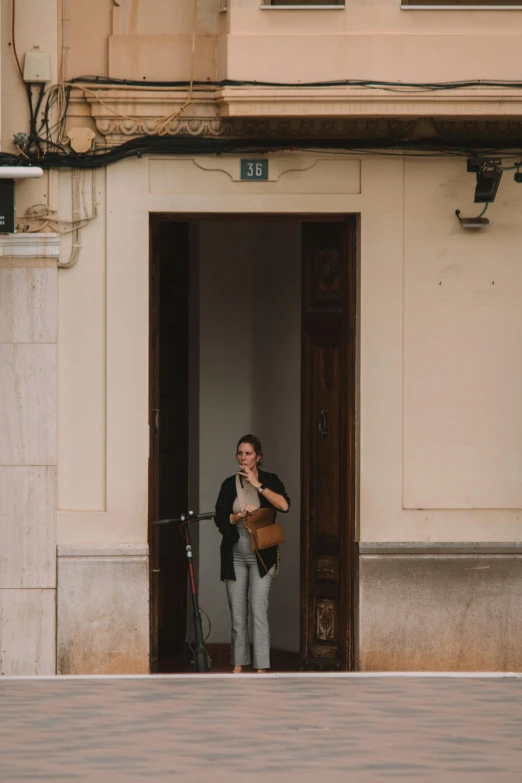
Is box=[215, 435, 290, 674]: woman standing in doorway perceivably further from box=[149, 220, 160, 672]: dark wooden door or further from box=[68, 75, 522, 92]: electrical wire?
box=[68, 75, 522, 92]: electrical wire

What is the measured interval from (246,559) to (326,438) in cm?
124

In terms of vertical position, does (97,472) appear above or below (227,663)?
above

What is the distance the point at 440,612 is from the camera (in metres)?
12.7

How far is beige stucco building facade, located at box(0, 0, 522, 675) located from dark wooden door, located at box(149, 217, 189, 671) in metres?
1.21

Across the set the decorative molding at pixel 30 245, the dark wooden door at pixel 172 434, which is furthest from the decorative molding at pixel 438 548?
the decorative molding at pixel 30 245

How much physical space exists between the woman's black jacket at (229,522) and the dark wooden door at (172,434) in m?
1.04

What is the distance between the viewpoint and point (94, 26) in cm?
1270

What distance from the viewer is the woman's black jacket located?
12930 mm

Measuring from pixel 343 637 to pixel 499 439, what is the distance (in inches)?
79.5

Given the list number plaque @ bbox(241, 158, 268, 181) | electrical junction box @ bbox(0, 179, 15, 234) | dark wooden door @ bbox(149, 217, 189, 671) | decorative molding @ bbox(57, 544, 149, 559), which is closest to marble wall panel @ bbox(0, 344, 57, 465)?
decorative molding @ bbox(57, 544, 149, 559)

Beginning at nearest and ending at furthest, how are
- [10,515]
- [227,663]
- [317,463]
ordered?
[10,515]
[317,463]
[227,663]

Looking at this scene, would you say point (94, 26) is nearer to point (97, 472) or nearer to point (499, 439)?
point (97, 472)

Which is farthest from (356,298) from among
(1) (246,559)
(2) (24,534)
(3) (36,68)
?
(2) (24,534)

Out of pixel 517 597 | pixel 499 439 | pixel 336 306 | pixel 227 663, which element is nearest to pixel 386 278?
pixel 336 306
